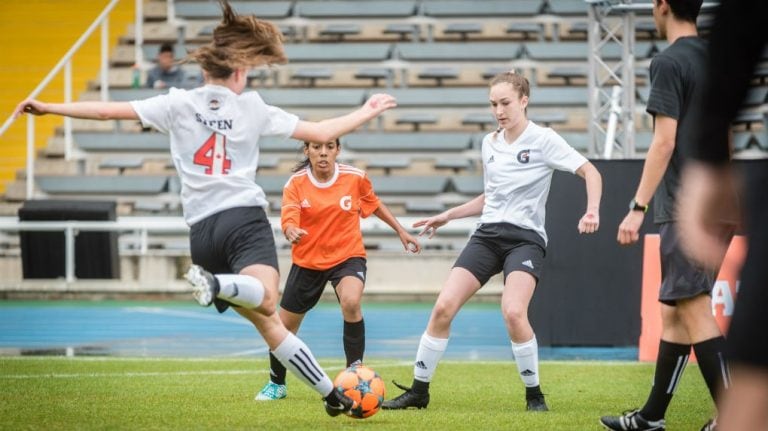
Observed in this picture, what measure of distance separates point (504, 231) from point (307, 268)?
1649 millimetres

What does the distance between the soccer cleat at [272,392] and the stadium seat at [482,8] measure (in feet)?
64.6

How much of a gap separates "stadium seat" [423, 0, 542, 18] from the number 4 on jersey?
2130cm

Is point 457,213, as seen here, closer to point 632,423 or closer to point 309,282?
point 309,282

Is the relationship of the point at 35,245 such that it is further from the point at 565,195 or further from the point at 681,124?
the point at 681,124

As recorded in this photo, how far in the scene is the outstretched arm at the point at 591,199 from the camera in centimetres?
692

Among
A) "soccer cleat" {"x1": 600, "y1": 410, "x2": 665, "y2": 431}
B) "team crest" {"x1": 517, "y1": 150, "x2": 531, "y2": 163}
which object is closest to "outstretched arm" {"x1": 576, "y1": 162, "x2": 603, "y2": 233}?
"team crest" {"x1": 517, "y1": 150, "x2": 531, "y2": 163}


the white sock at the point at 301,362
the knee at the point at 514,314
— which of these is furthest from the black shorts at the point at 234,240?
the knee at the point at 514,314

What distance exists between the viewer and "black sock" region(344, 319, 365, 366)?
8688mm

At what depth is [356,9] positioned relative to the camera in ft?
91.0

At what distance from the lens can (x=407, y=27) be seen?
2702 cm

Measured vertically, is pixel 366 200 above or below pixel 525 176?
below

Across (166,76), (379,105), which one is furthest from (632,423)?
(166,76)

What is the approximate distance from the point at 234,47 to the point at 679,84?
225 cm

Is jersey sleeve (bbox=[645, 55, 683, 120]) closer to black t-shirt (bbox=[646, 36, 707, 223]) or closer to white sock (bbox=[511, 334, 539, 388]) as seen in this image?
black t-shirt (bbox=[646, 36, 707, 223])
